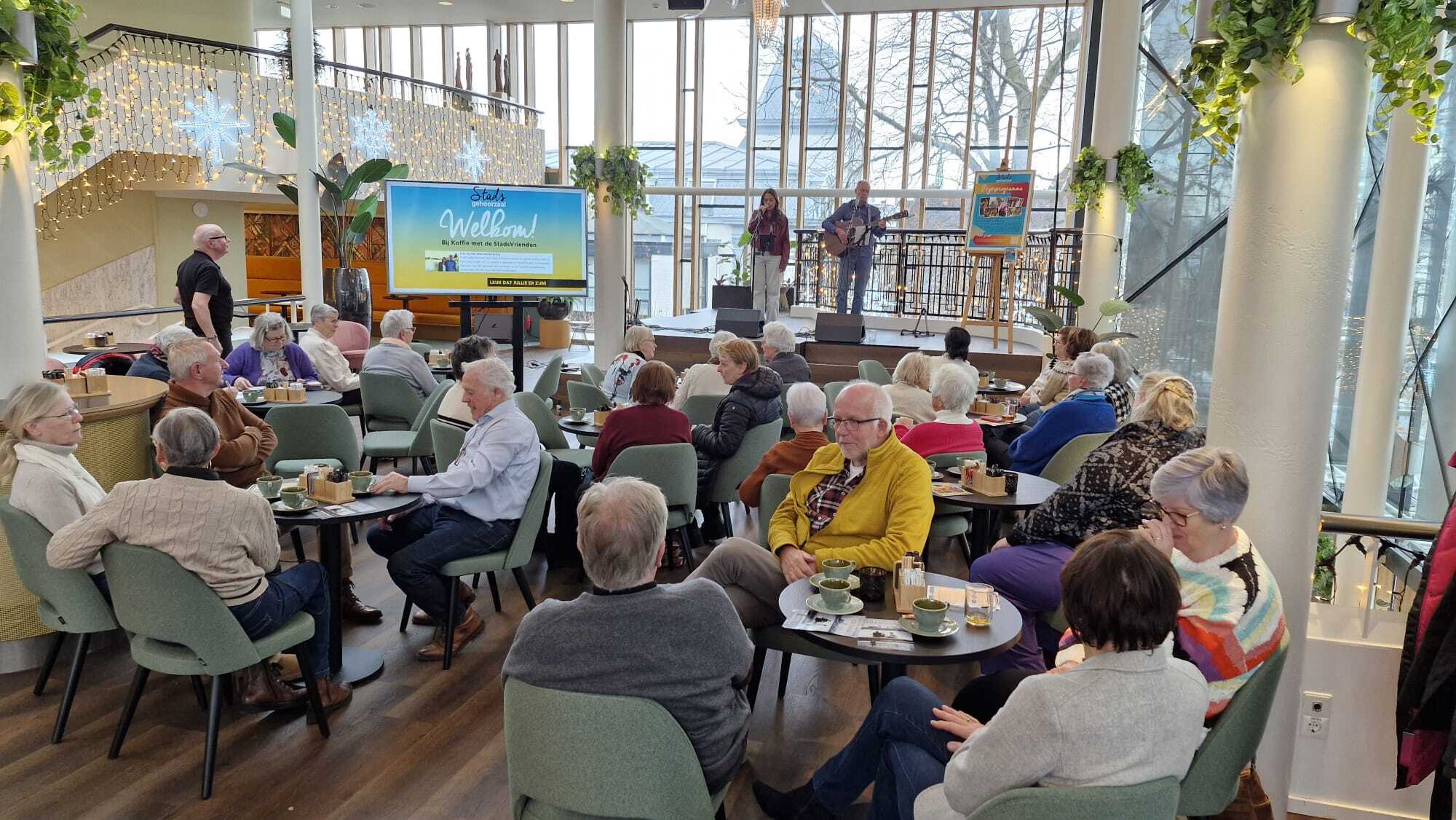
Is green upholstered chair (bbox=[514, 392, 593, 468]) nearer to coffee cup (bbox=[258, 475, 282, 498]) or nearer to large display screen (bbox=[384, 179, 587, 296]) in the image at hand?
coffee cup (bbox=[258, 475, 282, 498])

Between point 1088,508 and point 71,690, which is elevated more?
point 1088,508

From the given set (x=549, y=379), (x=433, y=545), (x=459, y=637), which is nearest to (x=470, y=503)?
(x=433, y=545)

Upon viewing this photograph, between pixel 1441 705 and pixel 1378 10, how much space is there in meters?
1.87

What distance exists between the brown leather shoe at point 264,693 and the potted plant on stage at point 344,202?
8639 millimetres

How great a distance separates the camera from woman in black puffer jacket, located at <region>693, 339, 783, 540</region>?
5.27 metres

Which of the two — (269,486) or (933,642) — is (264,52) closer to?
(269,486)

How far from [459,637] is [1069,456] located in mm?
3044

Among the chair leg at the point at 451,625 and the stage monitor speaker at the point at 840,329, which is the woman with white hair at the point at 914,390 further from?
the stage monitor speaker at the point at 840,329

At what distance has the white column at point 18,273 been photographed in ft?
13.2

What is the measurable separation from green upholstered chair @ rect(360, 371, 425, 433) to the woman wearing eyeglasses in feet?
9.86

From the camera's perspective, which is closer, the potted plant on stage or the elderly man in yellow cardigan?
the elderly man in yellow cardigan

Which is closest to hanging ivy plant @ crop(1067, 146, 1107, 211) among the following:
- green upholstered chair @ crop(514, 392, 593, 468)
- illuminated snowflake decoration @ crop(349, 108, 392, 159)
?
green upholstered chair @ crop(514, 392, 593, 468)

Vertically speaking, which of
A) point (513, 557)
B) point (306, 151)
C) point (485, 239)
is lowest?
point (513, 557)

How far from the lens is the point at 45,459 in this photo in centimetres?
341
